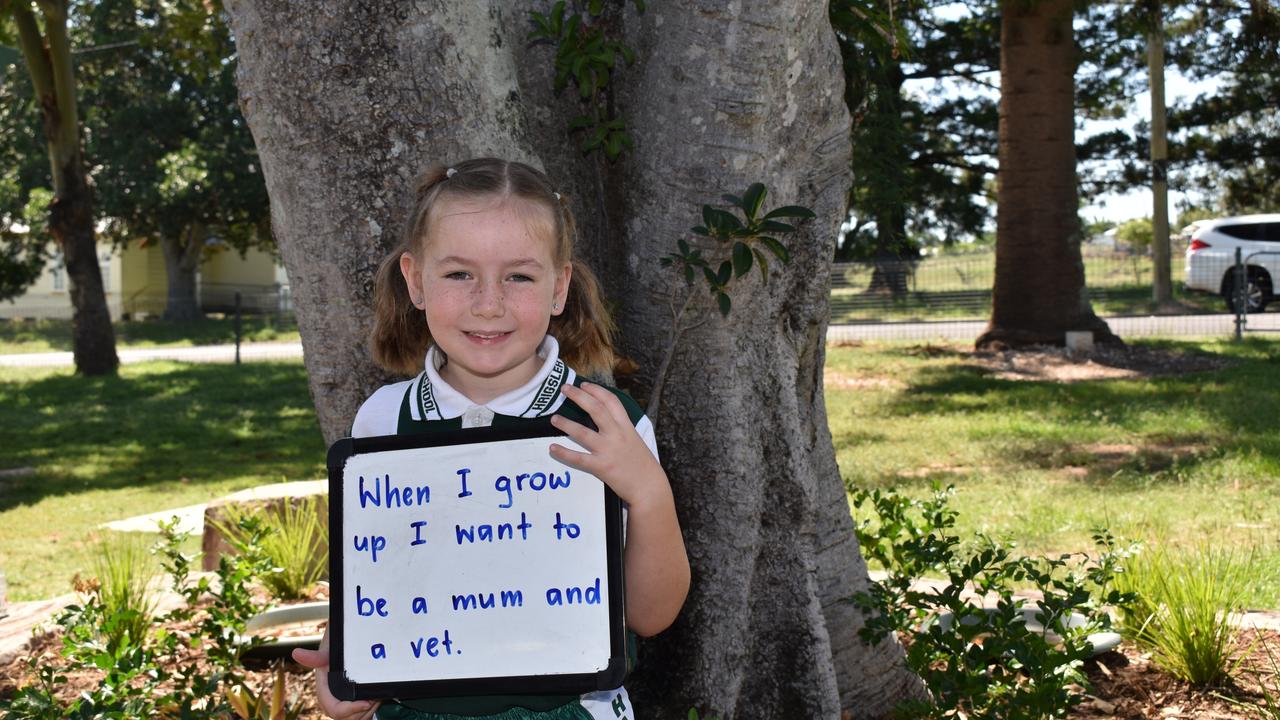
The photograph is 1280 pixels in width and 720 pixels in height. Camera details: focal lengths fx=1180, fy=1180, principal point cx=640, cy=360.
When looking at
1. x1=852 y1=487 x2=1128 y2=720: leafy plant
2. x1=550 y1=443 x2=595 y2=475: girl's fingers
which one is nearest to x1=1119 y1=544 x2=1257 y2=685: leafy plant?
x1=852 y1=487 x2=1128 y2=720: leafy plant

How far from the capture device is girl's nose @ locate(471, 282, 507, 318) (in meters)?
2.10

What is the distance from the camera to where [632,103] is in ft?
10.4

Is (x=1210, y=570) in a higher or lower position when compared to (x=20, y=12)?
lower

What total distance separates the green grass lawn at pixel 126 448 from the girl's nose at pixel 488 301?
502 cm

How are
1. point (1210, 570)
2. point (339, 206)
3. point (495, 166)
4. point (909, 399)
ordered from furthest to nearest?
point (909, 399), point (1210, 570), point (339, 206), point (495, 166)

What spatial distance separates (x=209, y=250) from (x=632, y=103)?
3717 cm

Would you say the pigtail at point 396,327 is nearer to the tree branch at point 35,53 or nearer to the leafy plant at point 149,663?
the leafy plant at point 149,663

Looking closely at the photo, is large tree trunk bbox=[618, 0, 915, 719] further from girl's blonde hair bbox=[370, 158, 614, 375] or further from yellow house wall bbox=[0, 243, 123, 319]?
yellow house wall bbox=[0, 243, 123, 319]

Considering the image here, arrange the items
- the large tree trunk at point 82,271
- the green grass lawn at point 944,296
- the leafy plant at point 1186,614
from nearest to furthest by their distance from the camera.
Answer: the leafy plant at point 1186,614, the large tree trunk at point 82,271, the green grass lawn at point 944,296

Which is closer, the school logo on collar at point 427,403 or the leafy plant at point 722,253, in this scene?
the school logo on collar at point 427,403

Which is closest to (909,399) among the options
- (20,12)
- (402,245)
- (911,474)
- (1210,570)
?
(911,474)

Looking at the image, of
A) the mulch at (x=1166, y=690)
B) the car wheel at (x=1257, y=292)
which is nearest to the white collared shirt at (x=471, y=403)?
the mulch at (x=1166, y=690)

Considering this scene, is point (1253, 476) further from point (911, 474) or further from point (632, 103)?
point (632, 103)

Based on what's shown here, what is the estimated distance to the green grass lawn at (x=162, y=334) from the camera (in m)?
25.9
